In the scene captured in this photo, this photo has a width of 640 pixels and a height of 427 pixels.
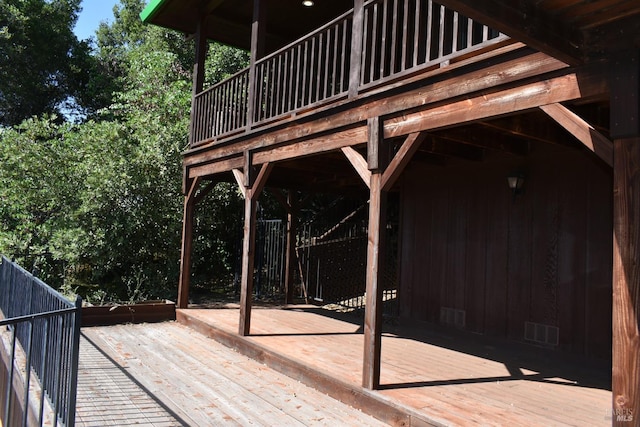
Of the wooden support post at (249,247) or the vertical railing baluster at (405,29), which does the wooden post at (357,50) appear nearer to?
the vertical railing baluster at (405,29)

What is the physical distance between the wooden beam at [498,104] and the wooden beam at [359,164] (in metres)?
0.37

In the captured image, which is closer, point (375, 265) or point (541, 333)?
point (375, 265)

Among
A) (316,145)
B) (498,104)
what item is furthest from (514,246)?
(498,104)

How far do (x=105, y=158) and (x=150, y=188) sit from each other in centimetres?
107

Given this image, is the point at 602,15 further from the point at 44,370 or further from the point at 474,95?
the point at 44,370

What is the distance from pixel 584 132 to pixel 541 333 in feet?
10.8

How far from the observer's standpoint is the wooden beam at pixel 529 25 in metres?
2.35

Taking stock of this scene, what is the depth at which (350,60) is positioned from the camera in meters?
5.43

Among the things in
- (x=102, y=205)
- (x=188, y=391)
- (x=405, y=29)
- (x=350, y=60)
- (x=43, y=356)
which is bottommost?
(x=188, y=391)

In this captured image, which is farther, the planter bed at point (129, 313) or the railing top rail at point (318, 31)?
the planter bed at point (129, 313)

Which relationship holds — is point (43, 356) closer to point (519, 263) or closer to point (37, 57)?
point (519, 263)

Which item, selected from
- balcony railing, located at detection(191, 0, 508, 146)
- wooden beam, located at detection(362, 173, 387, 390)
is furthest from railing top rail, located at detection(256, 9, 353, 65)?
wooden beam, located at detection(362, 173, 387, 390)

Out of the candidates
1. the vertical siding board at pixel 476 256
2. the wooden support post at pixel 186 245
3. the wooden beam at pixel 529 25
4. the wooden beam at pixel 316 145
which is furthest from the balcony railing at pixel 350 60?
the vertical siding board at pixel 476 256

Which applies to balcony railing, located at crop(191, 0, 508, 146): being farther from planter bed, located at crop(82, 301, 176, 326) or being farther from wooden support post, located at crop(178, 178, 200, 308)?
planter bed, located at crop(82, 301, 176, 326)
